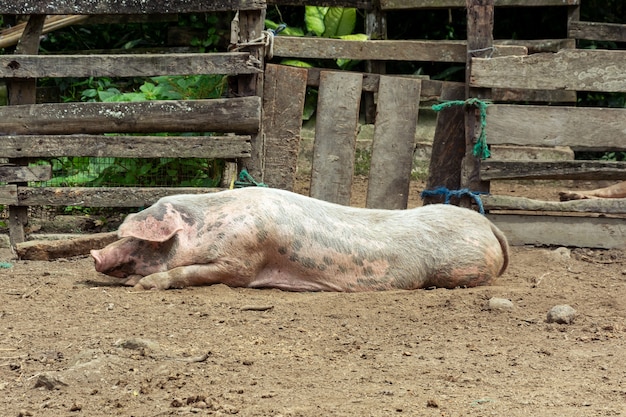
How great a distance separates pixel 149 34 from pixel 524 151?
15.4 ft

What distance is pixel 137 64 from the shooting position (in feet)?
22.1

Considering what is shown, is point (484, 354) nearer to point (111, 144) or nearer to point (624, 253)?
point (624, 253)

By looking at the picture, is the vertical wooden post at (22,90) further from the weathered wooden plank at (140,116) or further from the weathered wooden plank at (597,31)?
the weathered wooden plank at (597,31)

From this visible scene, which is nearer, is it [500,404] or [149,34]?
[500,404]

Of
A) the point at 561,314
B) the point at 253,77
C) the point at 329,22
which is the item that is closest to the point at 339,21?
the point at 329,22

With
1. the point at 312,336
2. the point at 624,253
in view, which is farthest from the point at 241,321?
the point at 624,253

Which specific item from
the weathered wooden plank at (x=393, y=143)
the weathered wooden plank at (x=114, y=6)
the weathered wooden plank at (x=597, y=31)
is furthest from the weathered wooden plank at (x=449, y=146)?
A: the weathered wooden plank at (x=597, y=31)

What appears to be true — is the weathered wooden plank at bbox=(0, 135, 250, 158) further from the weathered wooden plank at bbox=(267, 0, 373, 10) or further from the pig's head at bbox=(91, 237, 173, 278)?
the weathered wooden plank at bbox=(267, 0, 373, 10)

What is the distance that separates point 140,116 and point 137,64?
0.39 metres

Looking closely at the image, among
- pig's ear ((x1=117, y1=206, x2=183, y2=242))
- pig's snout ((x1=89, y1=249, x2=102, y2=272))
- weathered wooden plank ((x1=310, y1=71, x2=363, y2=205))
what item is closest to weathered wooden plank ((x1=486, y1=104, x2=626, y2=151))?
weathered wooden plank ((x1=310, y1=71, x2=363, y2=205))

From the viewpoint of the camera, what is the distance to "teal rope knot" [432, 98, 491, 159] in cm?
679

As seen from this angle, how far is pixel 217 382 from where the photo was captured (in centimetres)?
364

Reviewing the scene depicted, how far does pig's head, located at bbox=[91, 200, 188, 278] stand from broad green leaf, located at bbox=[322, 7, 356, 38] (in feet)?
19.4

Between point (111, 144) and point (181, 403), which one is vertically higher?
point (111, 144)
